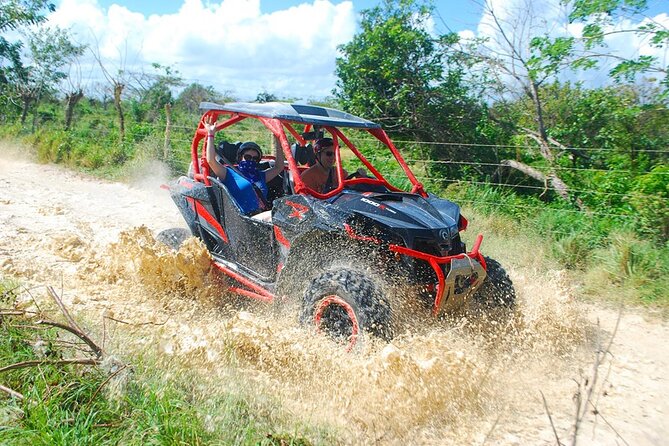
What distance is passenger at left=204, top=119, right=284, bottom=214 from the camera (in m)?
5.03

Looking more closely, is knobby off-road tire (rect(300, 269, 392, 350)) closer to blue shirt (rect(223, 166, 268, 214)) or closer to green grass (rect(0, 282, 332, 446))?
green grass (rect(0, 282, 332, 446))

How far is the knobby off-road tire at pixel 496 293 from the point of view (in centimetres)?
450

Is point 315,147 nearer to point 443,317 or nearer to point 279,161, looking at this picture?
point 279,161

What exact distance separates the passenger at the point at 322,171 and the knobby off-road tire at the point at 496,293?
1364mm

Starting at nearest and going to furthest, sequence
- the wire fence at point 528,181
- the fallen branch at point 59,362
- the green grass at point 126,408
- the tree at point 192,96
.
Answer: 1. the green grass at point 126,408
2. the fallen branch at point 59,362
3. the wire fence at point 528,181
4. the tree at point 192,96

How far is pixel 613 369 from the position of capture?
437 centimetres

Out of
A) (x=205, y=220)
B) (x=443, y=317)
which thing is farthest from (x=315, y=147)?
(x=443, y=317)

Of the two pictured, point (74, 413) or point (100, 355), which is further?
point (100, 355)

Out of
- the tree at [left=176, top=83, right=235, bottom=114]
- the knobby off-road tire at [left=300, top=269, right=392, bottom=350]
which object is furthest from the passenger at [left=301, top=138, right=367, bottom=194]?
the tree at [left=176, top=83, right=235, bottom=114]

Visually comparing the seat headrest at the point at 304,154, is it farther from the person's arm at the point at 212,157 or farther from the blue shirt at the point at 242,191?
the person's arm at the point at 212,157

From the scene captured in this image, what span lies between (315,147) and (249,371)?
211cm

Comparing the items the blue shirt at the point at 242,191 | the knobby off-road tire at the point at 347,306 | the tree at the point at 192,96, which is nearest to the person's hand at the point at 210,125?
the blue shirt at the point at 242,191

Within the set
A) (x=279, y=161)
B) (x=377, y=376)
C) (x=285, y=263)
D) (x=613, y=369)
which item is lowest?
(x=613, y=369)

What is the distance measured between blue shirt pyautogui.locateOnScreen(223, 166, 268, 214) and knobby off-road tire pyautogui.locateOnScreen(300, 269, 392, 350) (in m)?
1.26
